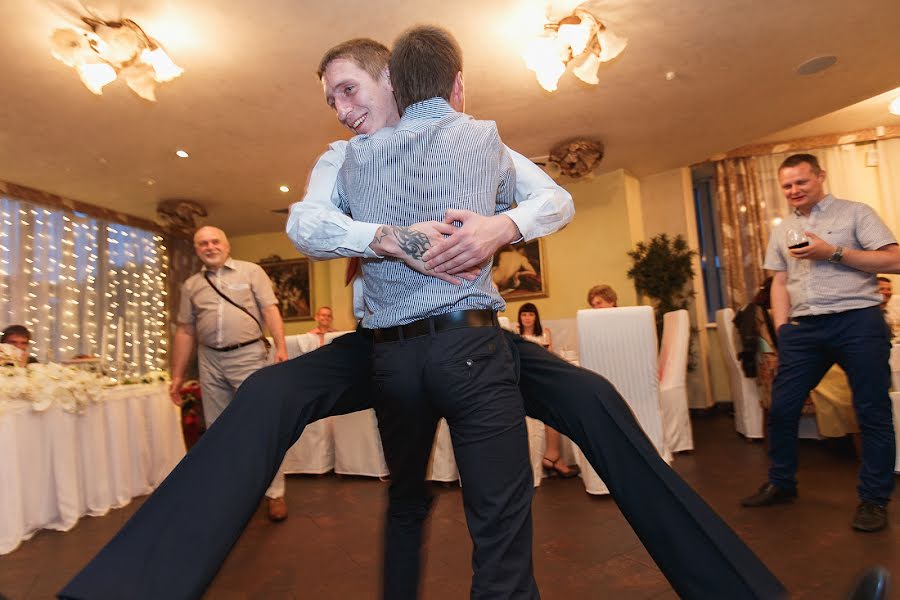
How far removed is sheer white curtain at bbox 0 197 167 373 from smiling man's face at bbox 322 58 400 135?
588 cm

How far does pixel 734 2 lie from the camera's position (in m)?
3.88

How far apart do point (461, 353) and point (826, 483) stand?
317cm

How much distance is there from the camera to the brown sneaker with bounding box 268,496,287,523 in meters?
3.14

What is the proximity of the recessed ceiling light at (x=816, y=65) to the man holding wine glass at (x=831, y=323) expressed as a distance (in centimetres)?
281

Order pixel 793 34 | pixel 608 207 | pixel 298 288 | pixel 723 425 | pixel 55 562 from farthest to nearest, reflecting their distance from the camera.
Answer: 1. pixel 298 288
2. pixel 608 207
3. pixel 723 425
4. pixel 793 34
5. pixel 55 562

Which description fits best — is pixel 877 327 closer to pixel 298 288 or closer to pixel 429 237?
pixel 429 237

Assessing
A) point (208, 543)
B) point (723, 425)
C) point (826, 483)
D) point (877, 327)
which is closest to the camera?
point (208, 543)

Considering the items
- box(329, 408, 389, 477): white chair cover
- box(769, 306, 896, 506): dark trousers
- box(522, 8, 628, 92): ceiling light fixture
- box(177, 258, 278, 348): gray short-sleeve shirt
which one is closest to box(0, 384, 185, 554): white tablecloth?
box(177, 258, 278, 348): gray short-sleeve shirt

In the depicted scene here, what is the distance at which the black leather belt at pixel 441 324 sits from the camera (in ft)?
3.35

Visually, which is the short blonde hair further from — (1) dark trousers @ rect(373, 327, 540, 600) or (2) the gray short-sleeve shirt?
(1) dark trousers @ rect(373, 327, 540, 600)

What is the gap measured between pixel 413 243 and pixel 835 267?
238 centimetres

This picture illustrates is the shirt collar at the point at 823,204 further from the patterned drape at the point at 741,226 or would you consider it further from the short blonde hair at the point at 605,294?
the patterned drape at the point at 741,226

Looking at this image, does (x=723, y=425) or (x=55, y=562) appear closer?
(x=55, y=562)

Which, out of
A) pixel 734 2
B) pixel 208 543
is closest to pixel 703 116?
pixel 734 2
